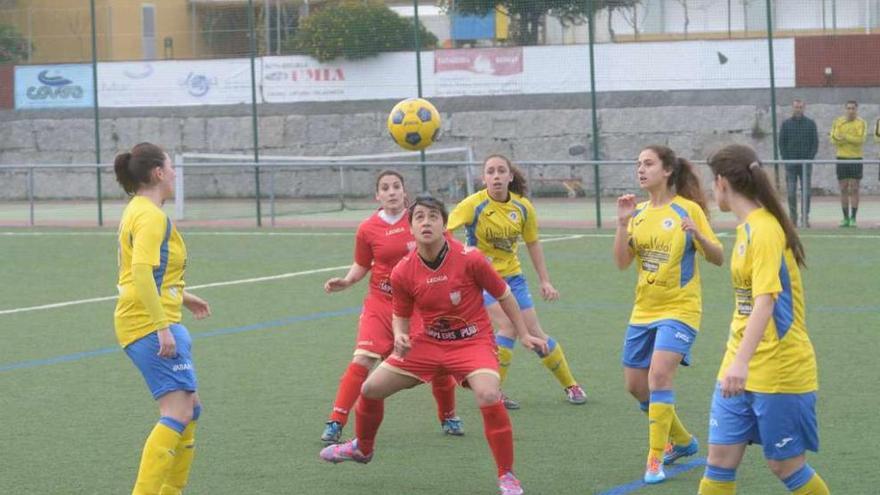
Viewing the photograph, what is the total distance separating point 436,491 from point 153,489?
1.48 metres

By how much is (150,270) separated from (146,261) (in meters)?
0.04

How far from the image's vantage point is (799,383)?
571 cm

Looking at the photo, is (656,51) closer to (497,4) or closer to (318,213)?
(497,4)

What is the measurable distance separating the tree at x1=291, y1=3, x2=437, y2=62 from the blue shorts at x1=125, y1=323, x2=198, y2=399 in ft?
62.5

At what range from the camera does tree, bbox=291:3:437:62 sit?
25.5 metres

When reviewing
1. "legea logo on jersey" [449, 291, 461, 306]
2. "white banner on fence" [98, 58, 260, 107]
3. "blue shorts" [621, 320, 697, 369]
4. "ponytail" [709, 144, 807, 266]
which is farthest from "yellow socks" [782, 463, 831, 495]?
"white banner on fence" [98, 58, 260, 107]

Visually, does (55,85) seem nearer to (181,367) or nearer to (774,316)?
(181,367)

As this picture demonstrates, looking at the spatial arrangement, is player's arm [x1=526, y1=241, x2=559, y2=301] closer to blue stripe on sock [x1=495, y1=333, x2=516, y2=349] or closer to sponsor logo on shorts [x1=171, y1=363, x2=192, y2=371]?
blue stripe on sock [x1=495, y1=333, x2=516, y2=349]

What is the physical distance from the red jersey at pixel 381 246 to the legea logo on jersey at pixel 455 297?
1523 mm

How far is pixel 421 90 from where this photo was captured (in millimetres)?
25578

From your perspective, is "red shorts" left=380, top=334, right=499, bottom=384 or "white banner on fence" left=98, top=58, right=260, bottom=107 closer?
"red shorts" left=380, top=334, right=499, bottom=384

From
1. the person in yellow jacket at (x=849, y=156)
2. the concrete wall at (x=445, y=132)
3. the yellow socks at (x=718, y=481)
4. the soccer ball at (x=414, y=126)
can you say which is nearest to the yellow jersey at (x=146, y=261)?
the yellow socks at (x=718, y=481)

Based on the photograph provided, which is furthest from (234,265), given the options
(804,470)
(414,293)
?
(804,470)

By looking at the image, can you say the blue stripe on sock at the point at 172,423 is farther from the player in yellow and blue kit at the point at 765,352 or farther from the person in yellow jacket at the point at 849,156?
the person in yellow jacket at the point at 849,156
